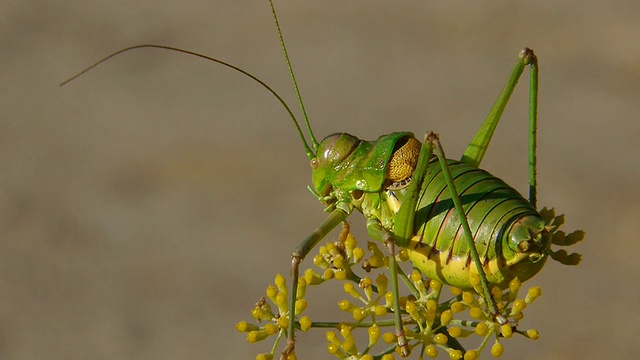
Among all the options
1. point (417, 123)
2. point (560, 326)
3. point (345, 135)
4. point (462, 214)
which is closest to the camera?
point (462, 214)

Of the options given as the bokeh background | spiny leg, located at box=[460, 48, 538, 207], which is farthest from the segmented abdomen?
the bokeh background

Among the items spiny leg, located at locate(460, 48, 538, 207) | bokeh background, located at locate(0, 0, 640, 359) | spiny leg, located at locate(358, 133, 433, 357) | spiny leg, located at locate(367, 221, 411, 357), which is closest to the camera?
spiny leg, located at locate(367, 221, 411, 357)

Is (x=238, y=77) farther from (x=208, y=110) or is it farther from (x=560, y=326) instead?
(x=560, y=326)

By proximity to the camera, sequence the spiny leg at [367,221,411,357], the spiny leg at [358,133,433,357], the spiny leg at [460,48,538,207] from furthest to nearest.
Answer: the spiny leg at [460,48,538,207]
the spiny leg at [358,133,433,357]
the spiny leg at [367,221,411,357]

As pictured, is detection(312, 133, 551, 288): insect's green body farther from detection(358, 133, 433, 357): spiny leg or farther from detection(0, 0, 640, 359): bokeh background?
detection(0, 0, 640, 359): bokeh background

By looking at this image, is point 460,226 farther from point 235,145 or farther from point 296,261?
point 235,145

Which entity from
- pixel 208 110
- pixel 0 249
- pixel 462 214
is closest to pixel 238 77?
pixel 208 110

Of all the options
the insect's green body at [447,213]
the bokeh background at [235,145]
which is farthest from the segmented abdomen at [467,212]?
the bokeh background at [235,145]
